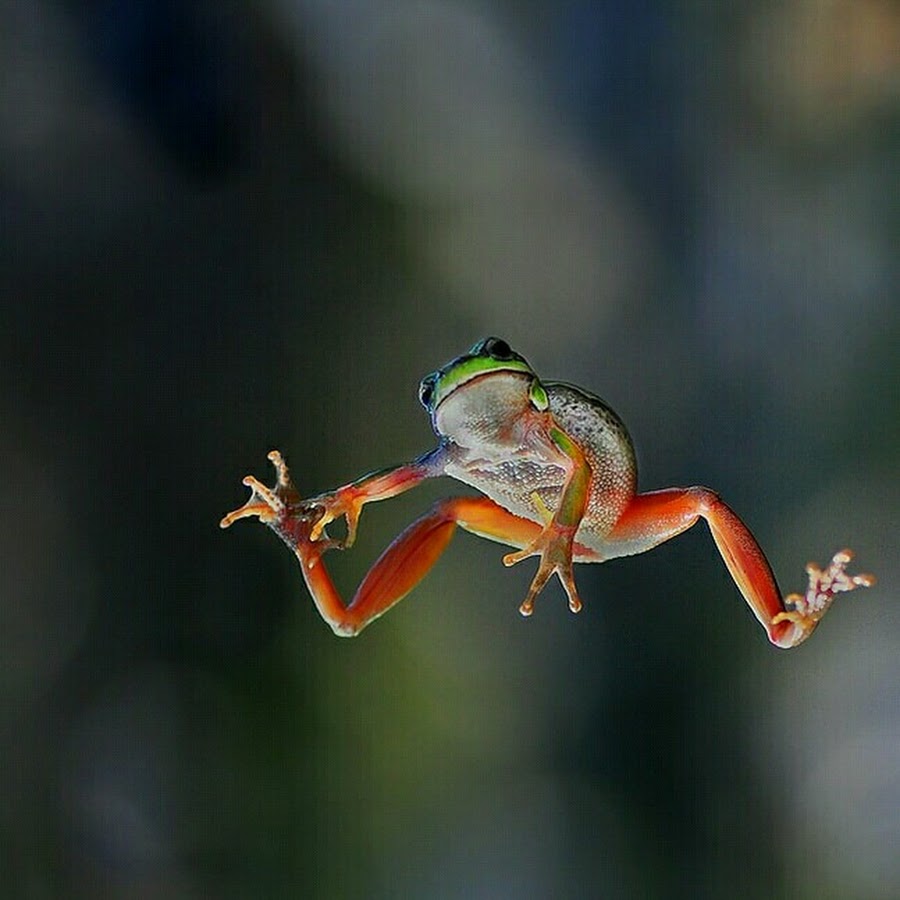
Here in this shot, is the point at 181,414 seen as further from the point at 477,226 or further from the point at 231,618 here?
the point at 477,226

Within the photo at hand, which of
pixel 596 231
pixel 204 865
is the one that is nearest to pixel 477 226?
pixel 596 231

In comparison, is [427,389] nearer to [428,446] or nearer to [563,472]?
[563,472]

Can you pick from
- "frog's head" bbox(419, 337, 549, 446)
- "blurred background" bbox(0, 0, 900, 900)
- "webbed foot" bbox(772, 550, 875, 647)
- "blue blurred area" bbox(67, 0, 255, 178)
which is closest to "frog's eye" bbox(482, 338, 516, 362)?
"frog's head" bbox(419, 337, 549, 446)

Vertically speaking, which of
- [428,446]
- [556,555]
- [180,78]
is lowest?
[556,555]

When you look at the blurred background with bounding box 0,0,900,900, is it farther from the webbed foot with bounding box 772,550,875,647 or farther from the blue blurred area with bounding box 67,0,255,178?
the webbed foot with bounding box 772,550,875,647

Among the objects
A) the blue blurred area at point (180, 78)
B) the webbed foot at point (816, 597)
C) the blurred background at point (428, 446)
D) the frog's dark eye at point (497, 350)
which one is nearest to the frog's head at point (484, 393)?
the frog's dark eye at point (497, 350)

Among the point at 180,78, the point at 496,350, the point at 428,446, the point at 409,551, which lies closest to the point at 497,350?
the point at 496,350

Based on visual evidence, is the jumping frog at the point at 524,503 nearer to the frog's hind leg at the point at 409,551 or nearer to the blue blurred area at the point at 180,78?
the frog's hind leg at the point at 409,551
